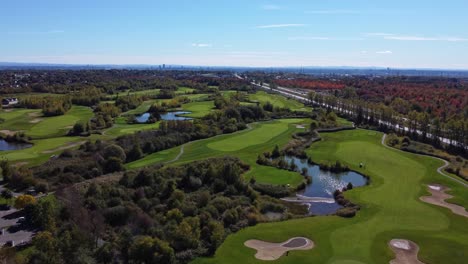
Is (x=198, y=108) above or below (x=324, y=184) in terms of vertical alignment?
above

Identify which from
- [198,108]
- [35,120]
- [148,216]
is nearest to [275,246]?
[148,216]

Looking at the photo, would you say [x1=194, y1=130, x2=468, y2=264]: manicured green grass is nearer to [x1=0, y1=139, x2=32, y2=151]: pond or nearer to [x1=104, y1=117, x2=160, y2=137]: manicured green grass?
[x1=104, y1=117, x2=160, y2=137]: manicured green grass

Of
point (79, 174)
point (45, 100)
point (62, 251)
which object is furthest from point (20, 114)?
point (62, 251)

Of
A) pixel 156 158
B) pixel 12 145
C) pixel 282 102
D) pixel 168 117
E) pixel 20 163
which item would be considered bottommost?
pixel 12 145

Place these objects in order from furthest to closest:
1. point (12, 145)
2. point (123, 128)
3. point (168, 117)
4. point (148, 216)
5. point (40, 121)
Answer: point (168, 117) → point (40, 121) → point (123, 128) → point (12, 145) → point (148, 216)

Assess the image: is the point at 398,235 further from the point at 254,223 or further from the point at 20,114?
the point at 20,114

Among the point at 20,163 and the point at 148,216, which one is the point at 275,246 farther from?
the point at 20,163

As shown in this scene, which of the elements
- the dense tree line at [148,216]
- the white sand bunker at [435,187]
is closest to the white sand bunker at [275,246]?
the dense tree line at [148,216]
